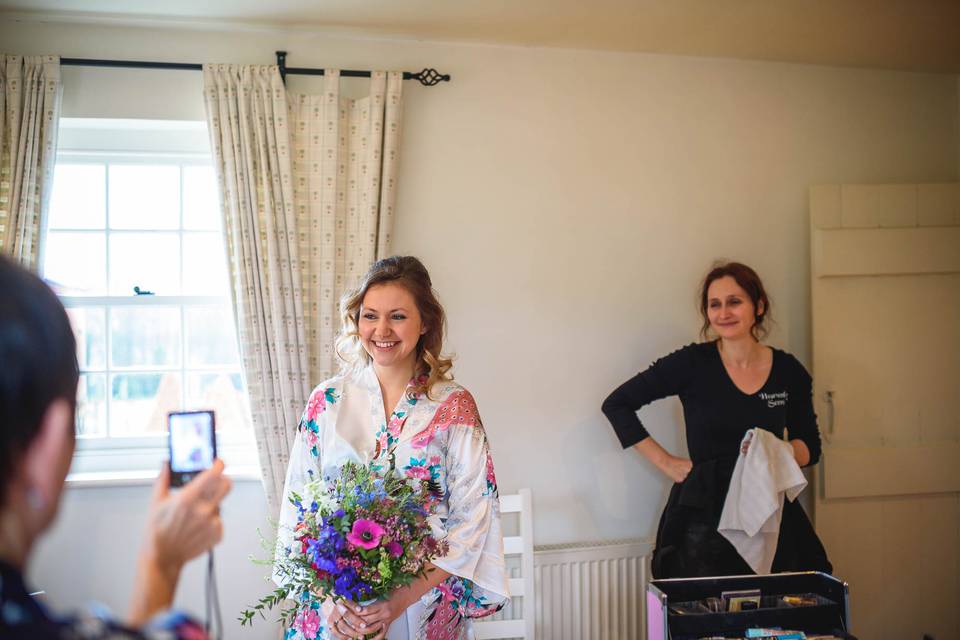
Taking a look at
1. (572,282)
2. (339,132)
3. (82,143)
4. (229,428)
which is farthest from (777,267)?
(82,143)

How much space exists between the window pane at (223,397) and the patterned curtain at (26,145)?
802 mm

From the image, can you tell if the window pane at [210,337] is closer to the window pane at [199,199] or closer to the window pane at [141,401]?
the window pane at [141,401]

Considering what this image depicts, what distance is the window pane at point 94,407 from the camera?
3.15 m

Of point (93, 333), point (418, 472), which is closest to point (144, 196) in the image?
point (93, 333)

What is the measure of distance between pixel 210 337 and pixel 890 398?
3.10 m

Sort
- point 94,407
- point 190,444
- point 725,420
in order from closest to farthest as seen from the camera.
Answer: point 190,444
point 725,420
point 94,407

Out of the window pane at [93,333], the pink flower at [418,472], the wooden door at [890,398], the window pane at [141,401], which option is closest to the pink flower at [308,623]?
the pink flower at [418,472]

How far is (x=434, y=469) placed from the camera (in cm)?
207

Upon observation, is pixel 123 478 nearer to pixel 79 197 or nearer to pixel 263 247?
pixel 263 247

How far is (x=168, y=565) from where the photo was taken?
883 mm

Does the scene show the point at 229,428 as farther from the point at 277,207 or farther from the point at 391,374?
the point at 391,374

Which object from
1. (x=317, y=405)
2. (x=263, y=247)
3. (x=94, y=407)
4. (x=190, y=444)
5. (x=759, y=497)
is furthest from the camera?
(x=94, y=407)

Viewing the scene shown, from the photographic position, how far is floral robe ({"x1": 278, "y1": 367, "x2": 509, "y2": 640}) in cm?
205

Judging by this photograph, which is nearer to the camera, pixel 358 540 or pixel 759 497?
pixel 358 540
